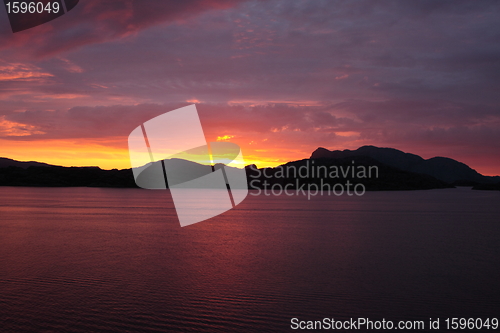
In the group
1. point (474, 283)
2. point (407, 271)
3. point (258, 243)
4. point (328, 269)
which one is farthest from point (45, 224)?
point (474, 283)

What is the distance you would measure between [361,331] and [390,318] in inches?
42.2

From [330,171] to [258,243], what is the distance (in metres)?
165

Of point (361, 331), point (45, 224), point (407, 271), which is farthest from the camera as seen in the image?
point (45, 224)

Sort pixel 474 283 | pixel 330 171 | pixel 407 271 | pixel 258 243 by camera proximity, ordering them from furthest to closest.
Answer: pixel 330 171, pixel 258 243, pixel 407 271, pixel 474 283

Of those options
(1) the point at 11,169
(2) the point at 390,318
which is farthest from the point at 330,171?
(2) the point at 390,318

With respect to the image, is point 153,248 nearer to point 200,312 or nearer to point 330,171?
point 200,312

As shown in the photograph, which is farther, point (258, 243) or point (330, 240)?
point (330, 240)

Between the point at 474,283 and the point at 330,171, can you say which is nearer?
the point at 474,283

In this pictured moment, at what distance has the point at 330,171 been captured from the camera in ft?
588

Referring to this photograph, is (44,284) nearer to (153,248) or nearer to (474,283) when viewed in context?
(153,248)

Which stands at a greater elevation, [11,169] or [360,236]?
[11,169]

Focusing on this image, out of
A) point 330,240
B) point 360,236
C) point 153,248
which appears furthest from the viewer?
point 360,236

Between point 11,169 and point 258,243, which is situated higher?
point 11,169

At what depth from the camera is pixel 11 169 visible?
528ft
